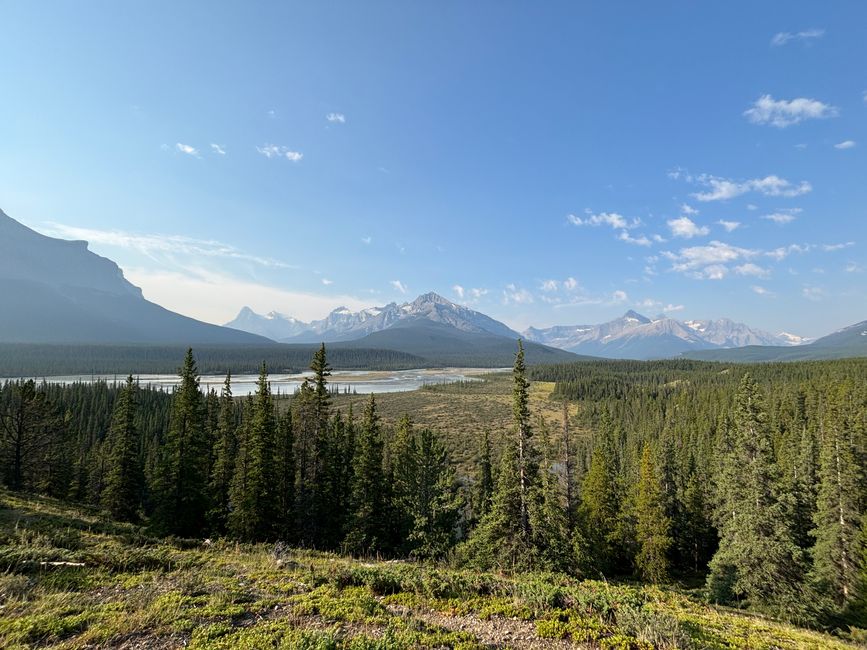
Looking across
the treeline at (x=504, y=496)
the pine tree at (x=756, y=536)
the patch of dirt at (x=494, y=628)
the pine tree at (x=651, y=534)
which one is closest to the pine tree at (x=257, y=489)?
the treeline at (x=504, y=496)

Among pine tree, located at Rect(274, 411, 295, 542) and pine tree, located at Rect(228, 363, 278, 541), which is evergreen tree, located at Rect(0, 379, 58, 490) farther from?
pine tree, located at Rect(274, 411, 295, 542)

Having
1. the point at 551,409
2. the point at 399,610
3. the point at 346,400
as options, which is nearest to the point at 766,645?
the point at 399,610

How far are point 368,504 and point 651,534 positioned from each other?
2869 centimetres

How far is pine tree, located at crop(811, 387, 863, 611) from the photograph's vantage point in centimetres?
2985

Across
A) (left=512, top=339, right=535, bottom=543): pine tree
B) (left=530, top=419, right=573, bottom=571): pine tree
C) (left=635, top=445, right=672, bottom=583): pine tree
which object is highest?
(left=512, top=339, right=535, bottom=543): pine tree

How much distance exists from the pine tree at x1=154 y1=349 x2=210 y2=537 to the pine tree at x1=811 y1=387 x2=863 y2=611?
163 ft

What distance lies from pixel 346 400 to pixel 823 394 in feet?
464

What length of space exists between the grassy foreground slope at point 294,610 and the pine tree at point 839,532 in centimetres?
2655

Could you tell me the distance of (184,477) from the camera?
32.3 metres

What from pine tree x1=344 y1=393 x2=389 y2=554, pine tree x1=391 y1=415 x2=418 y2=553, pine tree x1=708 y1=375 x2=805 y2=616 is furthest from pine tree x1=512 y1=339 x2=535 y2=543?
pine tree x1=708 y1=375 x2=805 y2=616

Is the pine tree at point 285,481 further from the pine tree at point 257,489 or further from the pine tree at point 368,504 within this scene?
the pine tree at point 368,504

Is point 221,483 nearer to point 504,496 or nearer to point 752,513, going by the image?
point 504,496

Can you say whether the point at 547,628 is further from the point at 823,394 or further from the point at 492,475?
the point at 823,394

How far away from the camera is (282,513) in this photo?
3334 cm
